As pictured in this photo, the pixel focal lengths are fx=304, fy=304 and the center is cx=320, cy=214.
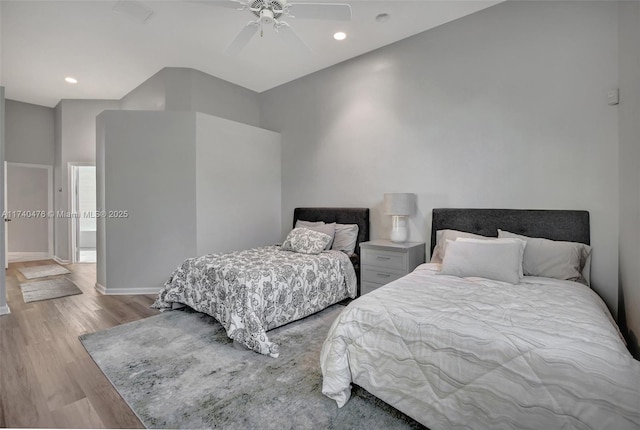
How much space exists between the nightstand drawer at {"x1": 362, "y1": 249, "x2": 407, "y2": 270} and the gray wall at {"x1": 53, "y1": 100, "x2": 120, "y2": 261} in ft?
18.8

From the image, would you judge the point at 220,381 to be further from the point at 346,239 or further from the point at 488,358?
the point at 346,239

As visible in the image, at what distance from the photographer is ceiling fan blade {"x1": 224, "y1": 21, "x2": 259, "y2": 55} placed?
8.42ft

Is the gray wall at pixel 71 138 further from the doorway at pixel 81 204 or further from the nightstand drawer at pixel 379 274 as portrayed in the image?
the nightstand drawer at pixel 379 274

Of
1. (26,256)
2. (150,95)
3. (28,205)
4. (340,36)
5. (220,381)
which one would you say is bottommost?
(220,381)

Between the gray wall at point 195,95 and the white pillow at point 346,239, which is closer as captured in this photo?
the white pillow at point 346,239

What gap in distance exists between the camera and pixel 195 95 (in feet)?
14.9

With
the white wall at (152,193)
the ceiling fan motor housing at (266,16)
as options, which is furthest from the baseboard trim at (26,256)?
the ceiling fan motor housing at (266,16)

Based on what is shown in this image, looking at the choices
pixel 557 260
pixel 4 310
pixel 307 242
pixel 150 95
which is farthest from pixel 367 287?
pixel 150 95

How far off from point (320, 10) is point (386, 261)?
7.75 ft

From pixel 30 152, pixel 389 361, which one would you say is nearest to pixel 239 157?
pixel 389 361

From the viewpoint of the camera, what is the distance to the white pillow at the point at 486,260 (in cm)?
221

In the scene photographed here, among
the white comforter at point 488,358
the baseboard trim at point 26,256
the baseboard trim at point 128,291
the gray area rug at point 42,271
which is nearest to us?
the white comforter at point 488,358

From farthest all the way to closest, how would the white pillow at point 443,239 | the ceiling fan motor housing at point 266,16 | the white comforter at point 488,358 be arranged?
1. the white pillow at point 443,239
2. the ceiling fan motor housing at point 266,16
3. the white comforter at point 488,358

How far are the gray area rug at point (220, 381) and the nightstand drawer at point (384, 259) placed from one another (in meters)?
0.86
